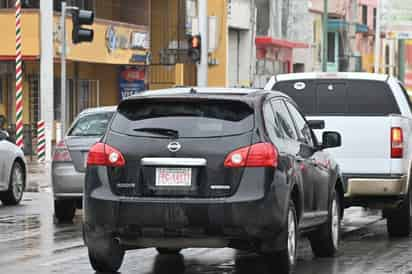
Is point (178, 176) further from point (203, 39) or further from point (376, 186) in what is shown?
point (203, 39)

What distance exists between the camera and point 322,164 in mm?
13078

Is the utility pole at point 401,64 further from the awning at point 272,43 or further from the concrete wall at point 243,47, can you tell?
the concrete wall at point 243,47

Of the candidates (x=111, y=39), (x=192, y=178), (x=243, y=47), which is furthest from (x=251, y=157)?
(x=243, y=47)

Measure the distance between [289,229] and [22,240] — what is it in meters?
4.65

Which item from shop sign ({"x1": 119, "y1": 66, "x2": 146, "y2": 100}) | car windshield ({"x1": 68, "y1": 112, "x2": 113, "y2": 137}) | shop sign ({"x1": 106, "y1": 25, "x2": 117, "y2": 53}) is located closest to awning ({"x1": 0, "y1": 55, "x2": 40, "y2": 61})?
shop sign ({"x1": 106, "y1": 25, "x2": 117, "y2": 53})

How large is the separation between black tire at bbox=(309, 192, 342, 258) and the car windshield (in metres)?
5.26

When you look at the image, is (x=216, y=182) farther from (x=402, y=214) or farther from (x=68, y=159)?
(x=68, y=159)

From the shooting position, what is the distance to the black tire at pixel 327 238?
13.3 m

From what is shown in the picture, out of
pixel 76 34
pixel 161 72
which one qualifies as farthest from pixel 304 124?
pixel 161 72

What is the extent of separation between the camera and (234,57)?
203 feet

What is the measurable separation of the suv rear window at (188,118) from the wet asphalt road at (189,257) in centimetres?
132

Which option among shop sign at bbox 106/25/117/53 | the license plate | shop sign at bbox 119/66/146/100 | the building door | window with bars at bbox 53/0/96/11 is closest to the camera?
the license plate

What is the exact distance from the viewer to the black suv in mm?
10914

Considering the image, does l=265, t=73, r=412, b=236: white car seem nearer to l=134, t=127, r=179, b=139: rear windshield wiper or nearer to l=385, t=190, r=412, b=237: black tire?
l=385, t=190, r=412, b=237: black tire
